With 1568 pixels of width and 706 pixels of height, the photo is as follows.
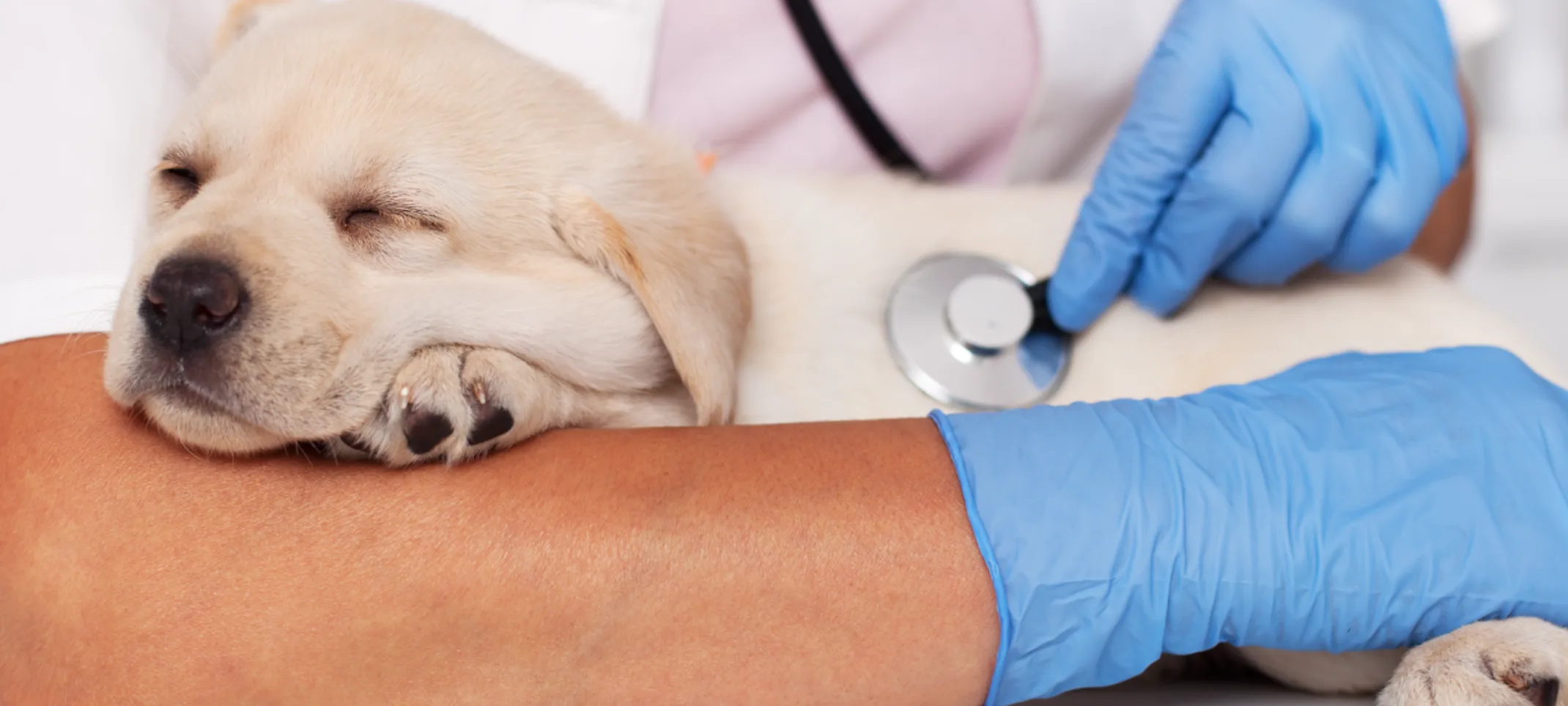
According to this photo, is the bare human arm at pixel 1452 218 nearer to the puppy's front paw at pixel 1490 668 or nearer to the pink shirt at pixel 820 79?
the pink shirt at pixel 820 79

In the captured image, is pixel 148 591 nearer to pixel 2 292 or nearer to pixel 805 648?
pixel 2 292

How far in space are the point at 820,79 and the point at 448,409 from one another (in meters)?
1.14

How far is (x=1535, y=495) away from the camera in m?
1.33

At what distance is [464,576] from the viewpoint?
3.89 feet

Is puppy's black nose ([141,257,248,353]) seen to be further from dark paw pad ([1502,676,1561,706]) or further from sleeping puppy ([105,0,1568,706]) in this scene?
dark paw pad ([1502,676,1561,706])

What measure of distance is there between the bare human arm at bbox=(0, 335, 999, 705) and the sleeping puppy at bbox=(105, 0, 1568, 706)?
0.08 meters

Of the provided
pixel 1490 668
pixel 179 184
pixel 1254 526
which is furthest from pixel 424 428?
pixel 1490 668

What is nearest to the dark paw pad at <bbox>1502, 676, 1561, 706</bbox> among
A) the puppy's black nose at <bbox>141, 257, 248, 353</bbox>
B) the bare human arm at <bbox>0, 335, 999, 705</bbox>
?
the bare human arm at <bbox>0, 335, 999, 705</bbox>

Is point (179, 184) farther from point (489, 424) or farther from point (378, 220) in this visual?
point (489, 424)

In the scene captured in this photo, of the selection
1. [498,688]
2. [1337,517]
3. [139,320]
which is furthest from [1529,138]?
[139,320]

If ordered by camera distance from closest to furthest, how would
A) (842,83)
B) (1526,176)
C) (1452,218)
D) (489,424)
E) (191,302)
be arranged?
1. (191,302)
2. (489,424)
3. (842,83)
4. (1452,218)
5. (1526,176)

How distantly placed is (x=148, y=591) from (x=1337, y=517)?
143 centimetres

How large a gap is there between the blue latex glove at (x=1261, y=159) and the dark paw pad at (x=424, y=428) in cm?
99

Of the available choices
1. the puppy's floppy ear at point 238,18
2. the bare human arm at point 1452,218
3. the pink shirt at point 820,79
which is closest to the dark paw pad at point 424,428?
the puppy's floppy ear at point 238,18
